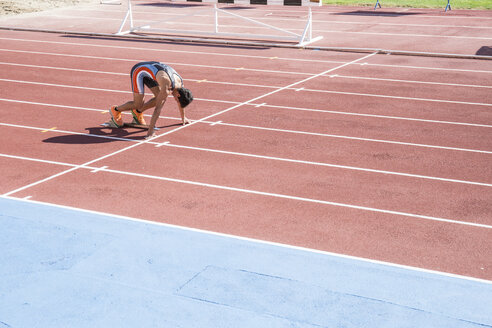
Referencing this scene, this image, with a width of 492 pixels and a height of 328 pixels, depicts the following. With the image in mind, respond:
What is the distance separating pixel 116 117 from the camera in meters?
10.6

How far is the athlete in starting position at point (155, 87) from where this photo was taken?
10.0 metres

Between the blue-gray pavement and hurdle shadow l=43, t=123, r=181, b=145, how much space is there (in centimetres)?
329

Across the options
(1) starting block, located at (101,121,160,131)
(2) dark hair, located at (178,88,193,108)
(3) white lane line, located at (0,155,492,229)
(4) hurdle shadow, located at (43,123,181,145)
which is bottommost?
(3) white lane line, located at (0,155,492,229)

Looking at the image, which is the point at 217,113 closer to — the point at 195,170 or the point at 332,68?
the point at 195,170

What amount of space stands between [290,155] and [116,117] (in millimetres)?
3316

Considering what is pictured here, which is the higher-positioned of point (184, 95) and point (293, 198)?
point (184, 95)

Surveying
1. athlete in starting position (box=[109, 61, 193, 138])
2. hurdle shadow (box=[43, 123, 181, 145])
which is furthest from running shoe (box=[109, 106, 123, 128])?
hurdle shadow (box=[43, 123, 181, 145])

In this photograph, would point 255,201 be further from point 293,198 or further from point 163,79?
point 163,79

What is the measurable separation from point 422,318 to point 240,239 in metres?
2.26

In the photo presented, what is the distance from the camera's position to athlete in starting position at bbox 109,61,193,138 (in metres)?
10.0

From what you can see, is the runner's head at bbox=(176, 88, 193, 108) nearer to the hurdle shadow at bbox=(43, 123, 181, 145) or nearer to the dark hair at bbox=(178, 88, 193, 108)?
the dark hair at bbox=(178, 88, 193, 108)

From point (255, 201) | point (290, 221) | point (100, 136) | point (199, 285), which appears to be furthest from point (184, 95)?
point (199, 285)

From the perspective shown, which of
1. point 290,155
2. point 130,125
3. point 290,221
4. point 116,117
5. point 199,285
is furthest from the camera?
point 130,125

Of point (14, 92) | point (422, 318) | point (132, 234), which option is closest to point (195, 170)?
point (132, 234)
